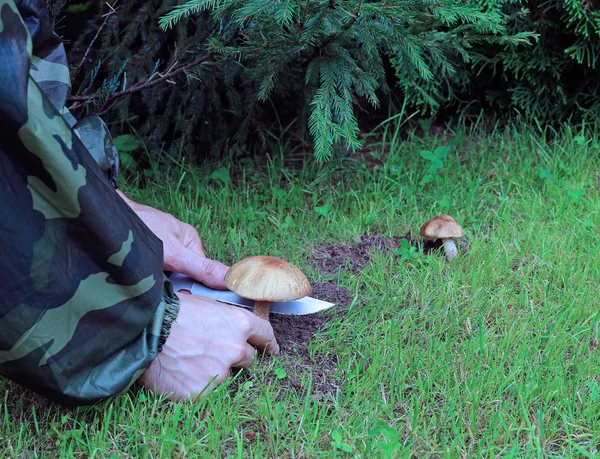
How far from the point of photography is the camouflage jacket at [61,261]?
1560 millimetres

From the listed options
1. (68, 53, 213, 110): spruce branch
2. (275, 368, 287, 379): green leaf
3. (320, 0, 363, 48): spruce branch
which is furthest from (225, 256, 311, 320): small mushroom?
(68, 53, 213, 110): spruce branch

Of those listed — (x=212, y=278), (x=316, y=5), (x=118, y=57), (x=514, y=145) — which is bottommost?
(x=514, y=145)

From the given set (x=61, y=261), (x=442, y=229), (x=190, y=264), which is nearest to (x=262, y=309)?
(x=190, y=264)

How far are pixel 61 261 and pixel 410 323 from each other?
140 cm

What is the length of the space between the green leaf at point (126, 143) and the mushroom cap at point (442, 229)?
1.92 metres

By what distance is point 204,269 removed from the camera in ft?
8.01

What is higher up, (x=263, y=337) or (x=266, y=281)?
(x=266, y=281)

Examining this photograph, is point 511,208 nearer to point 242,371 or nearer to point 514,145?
point 514,145

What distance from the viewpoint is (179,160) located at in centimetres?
397

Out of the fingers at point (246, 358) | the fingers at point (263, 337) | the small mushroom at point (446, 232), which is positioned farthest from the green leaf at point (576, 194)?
the fingers at point (246, 358)

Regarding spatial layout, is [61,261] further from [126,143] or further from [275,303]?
[126,143]

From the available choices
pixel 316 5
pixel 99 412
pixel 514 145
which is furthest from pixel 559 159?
pixel 99 412

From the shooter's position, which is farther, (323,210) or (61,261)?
(323,210)

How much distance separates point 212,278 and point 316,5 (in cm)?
121
